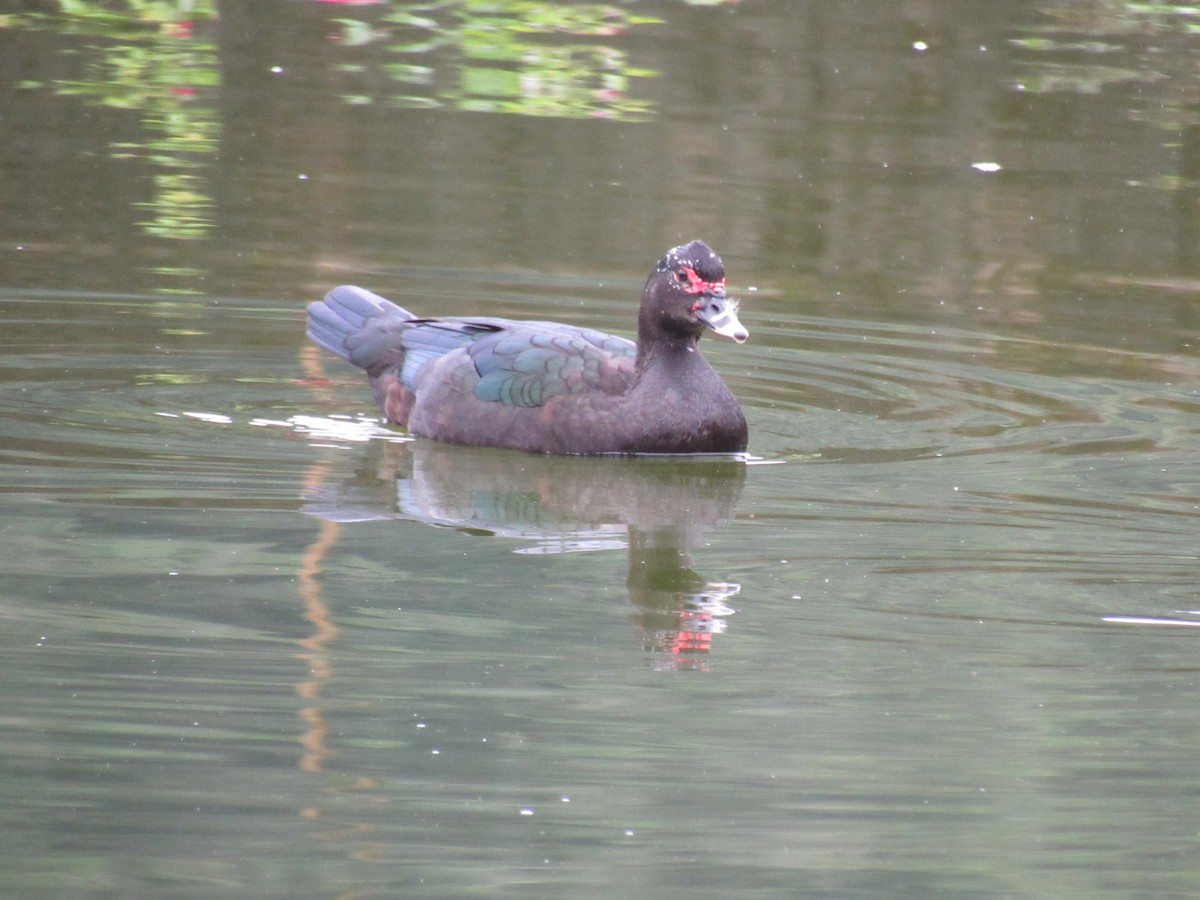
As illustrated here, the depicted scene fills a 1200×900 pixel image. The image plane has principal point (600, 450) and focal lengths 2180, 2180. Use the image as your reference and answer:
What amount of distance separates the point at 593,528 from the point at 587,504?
1.12 feet

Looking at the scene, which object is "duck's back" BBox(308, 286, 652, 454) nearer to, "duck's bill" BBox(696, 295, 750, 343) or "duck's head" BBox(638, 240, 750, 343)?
"duck's head" BBox(638, 240, 750, 343)

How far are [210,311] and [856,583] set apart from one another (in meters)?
4.93

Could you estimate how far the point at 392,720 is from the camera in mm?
5426

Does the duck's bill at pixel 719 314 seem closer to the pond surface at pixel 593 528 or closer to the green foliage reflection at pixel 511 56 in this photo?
the pond surface at pixel 593 528


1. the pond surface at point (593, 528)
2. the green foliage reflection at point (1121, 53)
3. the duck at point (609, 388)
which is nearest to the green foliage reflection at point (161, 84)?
the pond surface at point (593, 528)

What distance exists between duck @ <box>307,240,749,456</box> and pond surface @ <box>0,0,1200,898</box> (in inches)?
5.7

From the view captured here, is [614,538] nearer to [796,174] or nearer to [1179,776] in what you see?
[1179,776]

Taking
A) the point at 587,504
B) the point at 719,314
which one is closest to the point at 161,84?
the point at 719,314

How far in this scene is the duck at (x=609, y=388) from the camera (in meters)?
8.46

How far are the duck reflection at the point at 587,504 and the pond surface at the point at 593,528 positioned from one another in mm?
29

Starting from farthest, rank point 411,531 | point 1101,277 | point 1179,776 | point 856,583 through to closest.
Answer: point 1101,277 → point 411,531 → point 856,583 → point 1179,776

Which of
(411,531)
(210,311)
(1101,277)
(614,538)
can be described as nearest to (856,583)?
(614,538)

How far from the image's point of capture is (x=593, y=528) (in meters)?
7.49

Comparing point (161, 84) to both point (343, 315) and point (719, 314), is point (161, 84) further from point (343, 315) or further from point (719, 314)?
point (719, 314)
